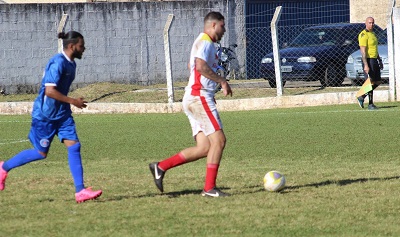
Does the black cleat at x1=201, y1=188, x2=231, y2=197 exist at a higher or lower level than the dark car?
lower

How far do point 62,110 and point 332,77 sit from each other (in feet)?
51.3

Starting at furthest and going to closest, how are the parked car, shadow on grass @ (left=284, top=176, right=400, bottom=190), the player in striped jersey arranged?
1. the parked car
2. shadow on grass @ (left=284, top=176, right=400, bottom=190)
3. the player in striped jersey

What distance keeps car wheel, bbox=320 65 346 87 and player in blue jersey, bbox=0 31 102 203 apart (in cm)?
1543

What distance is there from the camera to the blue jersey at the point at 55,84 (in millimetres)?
9305

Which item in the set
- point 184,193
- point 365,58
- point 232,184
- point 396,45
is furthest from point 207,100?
point 396,45

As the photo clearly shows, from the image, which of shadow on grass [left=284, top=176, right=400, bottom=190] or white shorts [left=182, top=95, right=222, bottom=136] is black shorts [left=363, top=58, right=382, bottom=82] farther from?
white shorts [left=182, top=95, right=222, bottom=136]

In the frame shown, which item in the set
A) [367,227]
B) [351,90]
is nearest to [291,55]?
[351,90]

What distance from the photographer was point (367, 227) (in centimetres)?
786

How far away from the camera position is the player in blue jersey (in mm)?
9320

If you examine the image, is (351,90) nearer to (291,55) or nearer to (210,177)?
(291,55)

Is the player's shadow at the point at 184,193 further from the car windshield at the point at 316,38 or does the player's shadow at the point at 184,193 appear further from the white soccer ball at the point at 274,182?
the car windshield at the point at 316,38

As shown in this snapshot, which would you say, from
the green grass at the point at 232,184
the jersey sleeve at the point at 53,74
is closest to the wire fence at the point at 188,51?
the green grass at the point at 232,184

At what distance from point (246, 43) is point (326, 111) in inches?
437

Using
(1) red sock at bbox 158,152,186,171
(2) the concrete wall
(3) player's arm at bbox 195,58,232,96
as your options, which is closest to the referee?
(2) the concrete wall
